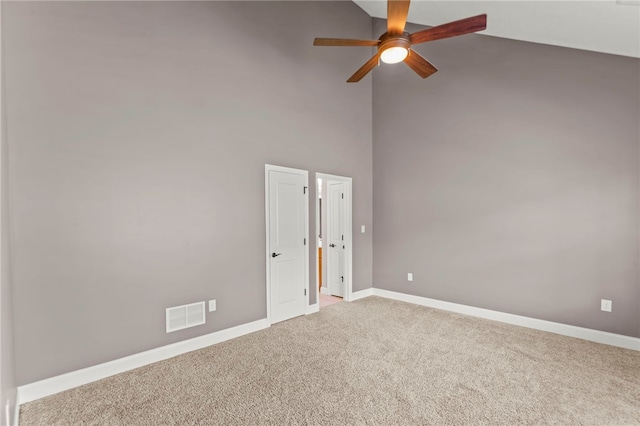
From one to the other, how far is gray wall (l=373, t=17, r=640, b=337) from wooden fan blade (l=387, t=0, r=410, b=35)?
2438 mm

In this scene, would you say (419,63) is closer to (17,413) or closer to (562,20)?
(562,20)

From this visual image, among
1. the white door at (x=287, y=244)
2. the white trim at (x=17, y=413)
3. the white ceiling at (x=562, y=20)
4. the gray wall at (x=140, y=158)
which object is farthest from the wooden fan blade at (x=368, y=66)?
the white trim at (x=17, y=413)

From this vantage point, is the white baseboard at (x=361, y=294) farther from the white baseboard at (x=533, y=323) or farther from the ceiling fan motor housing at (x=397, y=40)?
the ceiling fan motor housing at (x=397, y=40)

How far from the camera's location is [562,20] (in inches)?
127

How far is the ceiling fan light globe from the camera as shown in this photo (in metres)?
2.75

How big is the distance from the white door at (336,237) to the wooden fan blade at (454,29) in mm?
2929

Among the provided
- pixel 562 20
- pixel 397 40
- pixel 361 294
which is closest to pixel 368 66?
pixel 397 40

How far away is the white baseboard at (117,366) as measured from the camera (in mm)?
2594

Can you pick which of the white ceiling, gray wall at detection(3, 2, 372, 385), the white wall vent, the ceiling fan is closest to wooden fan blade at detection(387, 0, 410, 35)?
the ceiling fan

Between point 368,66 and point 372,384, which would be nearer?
point 372,384

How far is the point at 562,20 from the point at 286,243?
3.96 metres

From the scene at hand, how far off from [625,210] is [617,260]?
0.56 m

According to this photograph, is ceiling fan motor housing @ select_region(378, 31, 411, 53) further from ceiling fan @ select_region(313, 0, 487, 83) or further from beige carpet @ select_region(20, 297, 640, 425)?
beige carpet @ select_region(20, 297, 640, 425)

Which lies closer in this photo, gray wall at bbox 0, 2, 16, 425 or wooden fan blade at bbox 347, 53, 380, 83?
gray wall at bbox 0, 2, 16, 425
